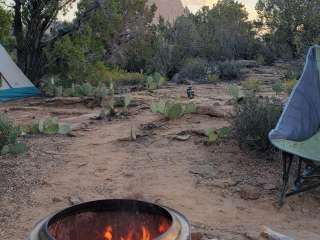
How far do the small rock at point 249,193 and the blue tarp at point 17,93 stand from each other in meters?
7.92

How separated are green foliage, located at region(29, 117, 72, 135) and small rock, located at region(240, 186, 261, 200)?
2876mm

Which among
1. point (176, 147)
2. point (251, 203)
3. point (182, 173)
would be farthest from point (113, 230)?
point (176, 147)

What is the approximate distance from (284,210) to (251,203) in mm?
296

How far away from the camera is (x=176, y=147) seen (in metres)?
5.80

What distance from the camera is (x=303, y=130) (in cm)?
450

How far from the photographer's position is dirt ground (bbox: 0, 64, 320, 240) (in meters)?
4.09

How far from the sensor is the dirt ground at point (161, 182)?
4086 mm

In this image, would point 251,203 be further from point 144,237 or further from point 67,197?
point 144,237

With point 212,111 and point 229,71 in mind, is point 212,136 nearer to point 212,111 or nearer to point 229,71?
point 212,111

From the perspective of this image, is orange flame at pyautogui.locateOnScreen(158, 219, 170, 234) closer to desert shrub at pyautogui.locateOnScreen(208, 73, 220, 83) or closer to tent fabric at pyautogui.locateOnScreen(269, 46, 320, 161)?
tent fabric at pyautogui.locateOnScreen(269, 46, 320, 161)

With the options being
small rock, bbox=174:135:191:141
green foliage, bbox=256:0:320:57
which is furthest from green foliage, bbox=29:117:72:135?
green foliage, bbox=256:0:320:57

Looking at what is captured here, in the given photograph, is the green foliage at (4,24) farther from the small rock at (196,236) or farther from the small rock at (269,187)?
the small rock at (196,236)

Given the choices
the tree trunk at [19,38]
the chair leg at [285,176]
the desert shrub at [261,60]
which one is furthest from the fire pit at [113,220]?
the desert shrub at [261,60]

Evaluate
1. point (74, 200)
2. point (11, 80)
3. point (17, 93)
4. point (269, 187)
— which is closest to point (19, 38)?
point (11, 80)
